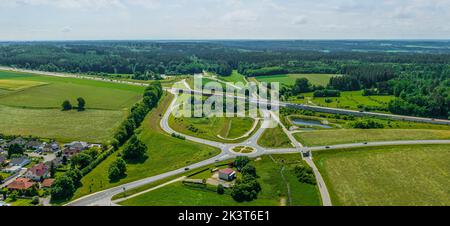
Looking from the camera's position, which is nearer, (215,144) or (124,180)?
(124,180)

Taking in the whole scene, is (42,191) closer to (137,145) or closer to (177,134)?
(137,145)

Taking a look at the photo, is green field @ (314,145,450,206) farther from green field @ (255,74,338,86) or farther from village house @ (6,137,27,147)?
green field @ (255,74,338,86)

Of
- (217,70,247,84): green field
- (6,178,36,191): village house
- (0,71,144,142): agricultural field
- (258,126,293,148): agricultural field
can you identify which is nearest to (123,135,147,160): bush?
(0,71,144,142): agricultural field

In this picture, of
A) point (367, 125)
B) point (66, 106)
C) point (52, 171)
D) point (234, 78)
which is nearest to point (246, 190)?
point (52, 171)

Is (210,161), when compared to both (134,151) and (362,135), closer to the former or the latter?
(134,151)

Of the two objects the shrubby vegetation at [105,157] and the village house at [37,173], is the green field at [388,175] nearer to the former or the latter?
the shrubby vegetation at [105,157]

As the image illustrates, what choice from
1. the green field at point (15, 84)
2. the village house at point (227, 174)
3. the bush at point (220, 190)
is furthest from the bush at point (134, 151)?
the green field at point (15, 84)

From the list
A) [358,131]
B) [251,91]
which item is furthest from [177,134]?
[251,91]
